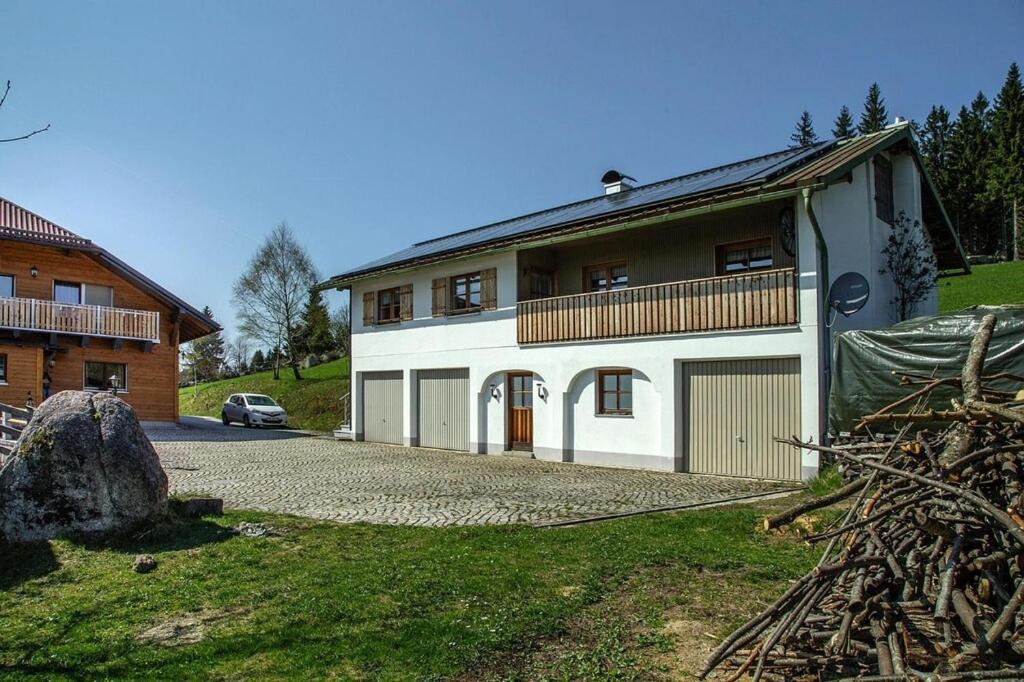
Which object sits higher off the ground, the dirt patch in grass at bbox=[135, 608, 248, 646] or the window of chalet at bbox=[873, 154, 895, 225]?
the window of chalet at bbox=[873, 154, 895, 225]

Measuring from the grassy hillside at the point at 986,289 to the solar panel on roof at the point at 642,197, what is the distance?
1777 centimetres

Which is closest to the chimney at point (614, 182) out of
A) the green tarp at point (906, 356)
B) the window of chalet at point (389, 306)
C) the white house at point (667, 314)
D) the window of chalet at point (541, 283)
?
the white house at point (667, 314)

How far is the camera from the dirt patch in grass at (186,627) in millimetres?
4645

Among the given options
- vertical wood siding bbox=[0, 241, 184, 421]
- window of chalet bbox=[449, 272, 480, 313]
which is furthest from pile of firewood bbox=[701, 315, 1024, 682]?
vertical wood siding bbox=[0, 241, 184, 421]

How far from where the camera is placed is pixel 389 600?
17.2 ft

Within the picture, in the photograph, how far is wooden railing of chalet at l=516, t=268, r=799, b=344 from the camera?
13.1 m

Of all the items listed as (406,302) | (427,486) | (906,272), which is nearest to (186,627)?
(427,486)

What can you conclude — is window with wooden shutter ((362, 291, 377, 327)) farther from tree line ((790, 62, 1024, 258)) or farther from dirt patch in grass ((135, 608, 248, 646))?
tree line ((790, 62, 1024, 258))

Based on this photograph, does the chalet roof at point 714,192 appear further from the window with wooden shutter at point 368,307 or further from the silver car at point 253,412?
the silver car at point 253,412

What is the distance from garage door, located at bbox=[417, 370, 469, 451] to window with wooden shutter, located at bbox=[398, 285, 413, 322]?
1836 mm

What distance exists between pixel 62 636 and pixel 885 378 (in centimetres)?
1126

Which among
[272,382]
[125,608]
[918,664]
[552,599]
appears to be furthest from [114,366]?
[918,664]

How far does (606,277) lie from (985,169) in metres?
55.8

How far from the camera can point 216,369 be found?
62875 millimetres
